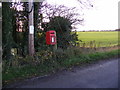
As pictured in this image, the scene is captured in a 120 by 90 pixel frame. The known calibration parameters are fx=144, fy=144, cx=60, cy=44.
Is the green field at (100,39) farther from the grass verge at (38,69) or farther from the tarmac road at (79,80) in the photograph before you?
the tarmac road at (79,80)

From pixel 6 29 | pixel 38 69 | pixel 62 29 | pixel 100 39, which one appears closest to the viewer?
pixel 38 69

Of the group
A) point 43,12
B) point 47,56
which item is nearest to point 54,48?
point 47,56

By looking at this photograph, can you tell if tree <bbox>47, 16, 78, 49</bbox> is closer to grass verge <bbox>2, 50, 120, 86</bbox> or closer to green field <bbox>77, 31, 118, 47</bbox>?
green field <bbox>77, 31, 118, 47</bbox>

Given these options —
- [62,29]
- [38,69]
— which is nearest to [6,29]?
[38,69]

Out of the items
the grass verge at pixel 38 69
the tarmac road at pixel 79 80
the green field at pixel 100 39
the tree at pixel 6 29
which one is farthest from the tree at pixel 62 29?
the tarmac road at pixel 79 80

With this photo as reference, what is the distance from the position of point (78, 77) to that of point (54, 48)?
2446 millimetres

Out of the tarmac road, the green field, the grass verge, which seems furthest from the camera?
the green field

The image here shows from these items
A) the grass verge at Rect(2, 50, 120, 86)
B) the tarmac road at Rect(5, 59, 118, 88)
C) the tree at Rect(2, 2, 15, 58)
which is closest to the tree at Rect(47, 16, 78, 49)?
the grass verge at Rect(2, 50, 120, 86)

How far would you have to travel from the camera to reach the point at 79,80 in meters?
4.78

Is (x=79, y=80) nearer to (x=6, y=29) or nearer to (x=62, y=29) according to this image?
(x=6, y=29)

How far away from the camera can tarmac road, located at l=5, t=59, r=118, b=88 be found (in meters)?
4.33

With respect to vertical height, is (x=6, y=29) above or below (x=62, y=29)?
below

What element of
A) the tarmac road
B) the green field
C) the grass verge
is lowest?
the tarmac road

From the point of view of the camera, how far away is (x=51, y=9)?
10289mm
